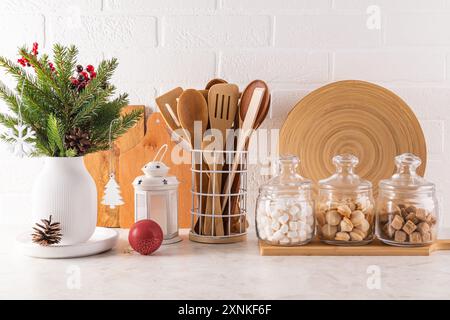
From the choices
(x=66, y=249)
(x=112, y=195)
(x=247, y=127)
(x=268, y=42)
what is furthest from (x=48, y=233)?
(x=268, y=42)

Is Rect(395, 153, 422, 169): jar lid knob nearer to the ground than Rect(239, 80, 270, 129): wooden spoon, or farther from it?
nearer to the ground

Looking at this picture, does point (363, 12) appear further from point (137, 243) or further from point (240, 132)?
Answer: point (137, 243)

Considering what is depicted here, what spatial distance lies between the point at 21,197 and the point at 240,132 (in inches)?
25.0

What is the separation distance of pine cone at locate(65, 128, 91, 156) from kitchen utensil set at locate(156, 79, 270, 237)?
0.69ft

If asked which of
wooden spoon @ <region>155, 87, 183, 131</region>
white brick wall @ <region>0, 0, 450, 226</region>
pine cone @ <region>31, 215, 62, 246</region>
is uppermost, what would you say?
white brick wall @ <region>0, 0, 450, 226</region>

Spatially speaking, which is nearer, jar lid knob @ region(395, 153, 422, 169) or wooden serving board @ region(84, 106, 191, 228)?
jar lid knob @ region(395, 153, 422, 169)

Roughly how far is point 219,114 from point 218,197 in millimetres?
184

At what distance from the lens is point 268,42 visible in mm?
1464

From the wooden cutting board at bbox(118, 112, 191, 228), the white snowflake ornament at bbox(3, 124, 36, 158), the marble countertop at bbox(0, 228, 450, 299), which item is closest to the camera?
the marble countertop at bbox(0, 228, 450, 299)

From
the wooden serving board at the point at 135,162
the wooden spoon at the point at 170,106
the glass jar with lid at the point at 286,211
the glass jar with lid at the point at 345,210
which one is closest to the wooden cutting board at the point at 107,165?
the wooden serving board at the point at 135,162

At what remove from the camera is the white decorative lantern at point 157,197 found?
4.18 feet

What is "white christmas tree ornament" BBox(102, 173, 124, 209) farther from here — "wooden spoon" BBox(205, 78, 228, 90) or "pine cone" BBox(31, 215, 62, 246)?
"wooden spoon" BBox(205, 78, 228, 90)

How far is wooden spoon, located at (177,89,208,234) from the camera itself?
1.27 meters

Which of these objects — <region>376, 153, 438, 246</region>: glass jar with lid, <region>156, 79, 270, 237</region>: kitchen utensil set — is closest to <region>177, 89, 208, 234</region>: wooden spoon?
<region>156, 79, 270, 237</region>: kitchen utensil set
